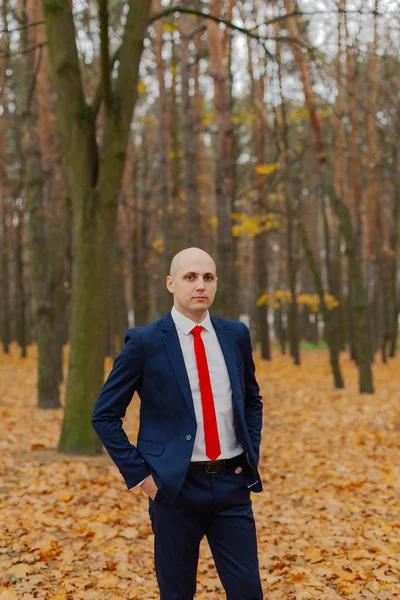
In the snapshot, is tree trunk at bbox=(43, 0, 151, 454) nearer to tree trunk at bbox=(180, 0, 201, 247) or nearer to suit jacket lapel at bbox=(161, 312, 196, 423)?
suit jacket lapel at bbox=(161, 312, 196, 423)

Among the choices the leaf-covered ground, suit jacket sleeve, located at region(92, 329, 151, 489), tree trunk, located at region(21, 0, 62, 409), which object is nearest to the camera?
suit jacket sleeve, located at region(92, 329, 151, 489)

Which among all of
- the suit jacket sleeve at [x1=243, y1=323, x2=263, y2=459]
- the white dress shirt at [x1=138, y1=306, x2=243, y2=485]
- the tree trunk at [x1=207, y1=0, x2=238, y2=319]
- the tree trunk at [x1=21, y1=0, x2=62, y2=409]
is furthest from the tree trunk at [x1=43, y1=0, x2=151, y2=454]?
→ the tree trunk at [x1=207, y1=0, x2=238, y2=319]

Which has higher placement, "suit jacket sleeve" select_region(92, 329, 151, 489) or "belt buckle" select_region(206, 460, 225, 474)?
"suit jacket sleeve" select_region(92, 329, 151, 489)

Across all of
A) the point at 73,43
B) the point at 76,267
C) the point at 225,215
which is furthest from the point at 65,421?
the point at 225,215

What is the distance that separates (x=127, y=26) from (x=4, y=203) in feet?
61.4

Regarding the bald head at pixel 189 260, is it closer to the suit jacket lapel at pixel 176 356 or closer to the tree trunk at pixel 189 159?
the suit jacket lapel at pixel 176 356

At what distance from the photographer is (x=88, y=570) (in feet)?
15.0

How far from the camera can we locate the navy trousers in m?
2.68

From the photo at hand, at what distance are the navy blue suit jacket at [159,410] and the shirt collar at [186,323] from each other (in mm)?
27

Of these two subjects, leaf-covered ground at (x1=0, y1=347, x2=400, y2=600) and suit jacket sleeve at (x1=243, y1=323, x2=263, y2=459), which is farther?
leaf-covered ground at (x1=0, y1=347, x2=400, y2=600)

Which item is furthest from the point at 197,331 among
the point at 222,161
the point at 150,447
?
the point at 222,161

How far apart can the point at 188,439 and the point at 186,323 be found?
523 mm

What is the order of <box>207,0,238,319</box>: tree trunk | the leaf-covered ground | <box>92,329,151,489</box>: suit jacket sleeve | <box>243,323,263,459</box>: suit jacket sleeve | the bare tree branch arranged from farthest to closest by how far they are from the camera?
1. <box>207,0,238,319</box>: tree trunk
2. the bare tree branch
3. the leaf-covered ground
4. <box>243,323,263,459</box>: suit jacket sleeve
5. <box>92,329,151,489</box>: suit jacket sleeve

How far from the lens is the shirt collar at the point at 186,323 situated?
283cm
